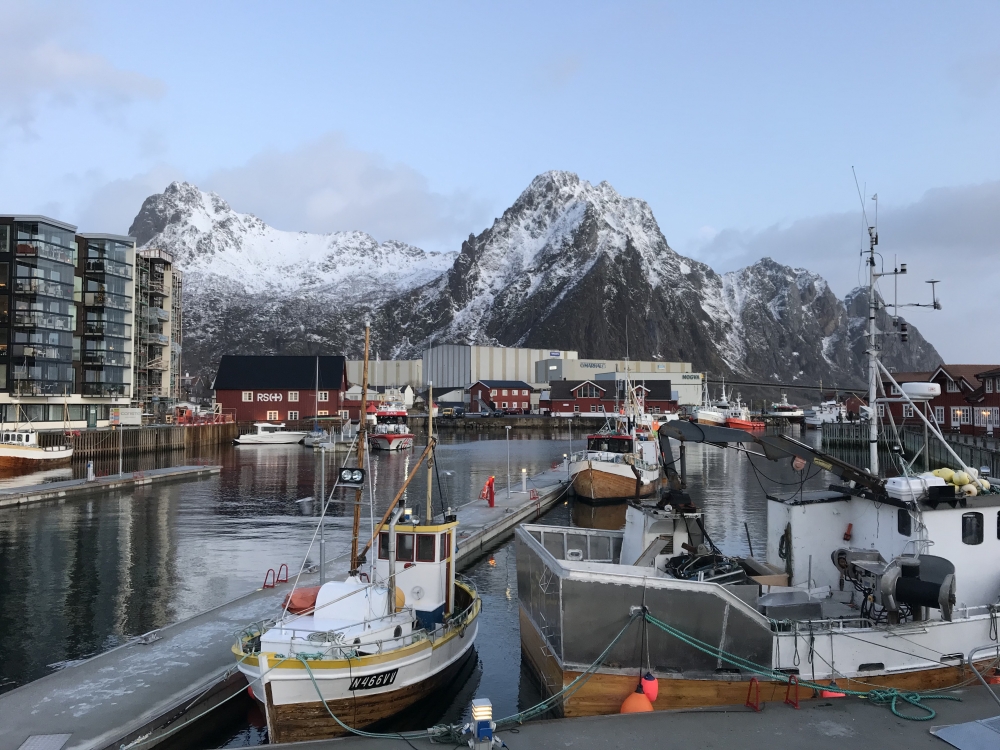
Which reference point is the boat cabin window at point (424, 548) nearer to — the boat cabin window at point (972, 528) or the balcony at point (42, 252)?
the boat cabin window at point (972, 528)

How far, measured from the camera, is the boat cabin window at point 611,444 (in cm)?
4953

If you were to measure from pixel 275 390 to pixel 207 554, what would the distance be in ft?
280

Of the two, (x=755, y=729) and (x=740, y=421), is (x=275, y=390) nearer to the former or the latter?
(x=740, y=421)

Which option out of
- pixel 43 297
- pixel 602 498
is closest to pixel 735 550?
pixel 602 498

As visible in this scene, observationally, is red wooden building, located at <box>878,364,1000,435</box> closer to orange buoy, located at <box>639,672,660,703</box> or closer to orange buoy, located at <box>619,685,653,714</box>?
orange buoy, located at <box>639,672,660,703</box>

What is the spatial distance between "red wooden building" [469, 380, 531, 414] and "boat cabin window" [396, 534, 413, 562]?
136 metres

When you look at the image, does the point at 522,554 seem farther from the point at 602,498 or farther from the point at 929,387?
the point at 602,498

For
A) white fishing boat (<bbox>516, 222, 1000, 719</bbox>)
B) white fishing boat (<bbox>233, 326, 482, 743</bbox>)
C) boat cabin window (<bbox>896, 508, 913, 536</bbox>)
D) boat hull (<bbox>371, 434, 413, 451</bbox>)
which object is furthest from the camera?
boat hull (<bbox>371, 434, 413, 451</bbox>)

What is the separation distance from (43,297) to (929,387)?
8282 centimetres

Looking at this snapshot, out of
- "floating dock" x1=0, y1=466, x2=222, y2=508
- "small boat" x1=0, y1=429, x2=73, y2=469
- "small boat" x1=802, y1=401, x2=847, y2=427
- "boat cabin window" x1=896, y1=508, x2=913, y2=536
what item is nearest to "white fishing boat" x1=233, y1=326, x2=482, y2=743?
"boat cabin window" x1=896, y1=508, x2=913, y2=536

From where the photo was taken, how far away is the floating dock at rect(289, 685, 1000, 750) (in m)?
10.3

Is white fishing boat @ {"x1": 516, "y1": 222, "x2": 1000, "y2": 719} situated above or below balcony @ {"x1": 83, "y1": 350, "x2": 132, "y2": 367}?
below

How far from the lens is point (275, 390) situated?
113m

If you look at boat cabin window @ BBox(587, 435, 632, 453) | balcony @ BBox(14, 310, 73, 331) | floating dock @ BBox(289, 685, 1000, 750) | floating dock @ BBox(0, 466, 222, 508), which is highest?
balcony @ BBox(14, 310, 73, 331)
